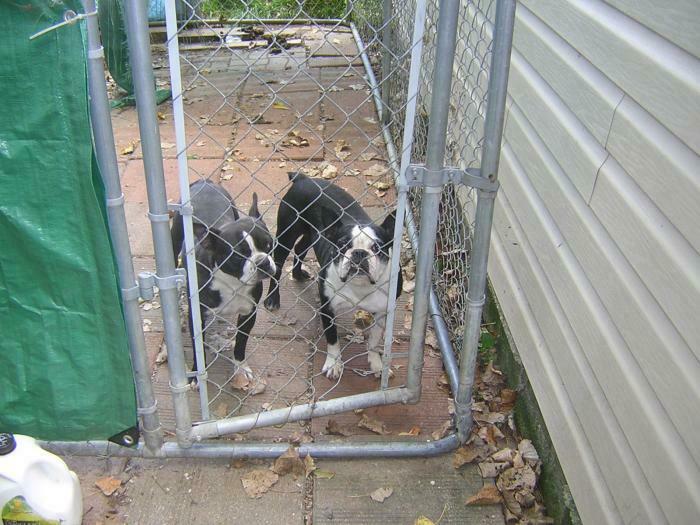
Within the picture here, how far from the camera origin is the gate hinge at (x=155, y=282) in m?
2.27

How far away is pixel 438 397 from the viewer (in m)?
3.37

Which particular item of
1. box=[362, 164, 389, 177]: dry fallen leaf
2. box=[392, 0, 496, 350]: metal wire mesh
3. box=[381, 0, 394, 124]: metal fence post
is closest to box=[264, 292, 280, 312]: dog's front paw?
box=[392, 0, 496, 350]: metal wire mesh

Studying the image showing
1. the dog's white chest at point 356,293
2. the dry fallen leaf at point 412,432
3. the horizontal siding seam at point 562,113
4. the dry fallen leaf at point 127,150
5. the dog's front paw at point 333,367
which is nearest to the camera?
the horizontal siding seam at point 562,113

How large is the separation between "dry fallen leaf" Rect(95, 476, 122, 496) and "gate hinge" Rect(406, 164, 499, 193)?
1.80m

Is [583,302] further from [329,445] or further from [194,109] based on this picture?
[194,109]

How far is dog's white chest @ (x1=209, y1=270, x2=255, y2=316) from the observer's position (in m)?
3.26

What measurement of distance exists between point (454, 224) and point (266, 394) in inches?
71.1

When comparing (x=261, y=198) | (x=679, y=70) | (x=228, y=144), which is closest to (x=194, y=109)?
(x=228, y=144)

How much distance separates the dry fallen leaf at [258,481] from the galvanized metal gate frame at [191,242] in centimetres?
9

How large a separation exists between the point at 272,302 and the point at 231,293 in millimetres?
703

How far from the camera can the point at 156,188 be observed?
7.00 ft

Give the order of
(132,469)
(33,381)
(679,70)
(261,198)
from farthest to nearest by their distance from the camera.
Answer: (261,198) → (132,469) → (33,381) → (679,70)

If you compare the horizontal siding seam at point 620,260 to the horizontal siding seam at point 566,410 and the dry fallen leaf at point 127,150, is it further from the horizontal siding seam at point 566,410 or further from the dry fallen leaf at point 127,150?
the dry fallen leaf at point 127,150

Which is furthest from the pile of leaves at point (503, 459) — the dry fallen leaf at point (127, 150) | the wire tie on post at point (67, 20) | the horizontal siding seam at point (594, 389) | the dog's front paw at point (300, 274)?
the dry fallen leaf at point (127, 150)
